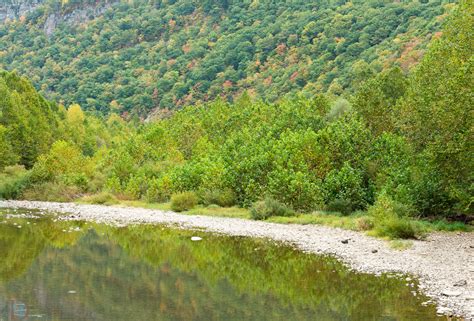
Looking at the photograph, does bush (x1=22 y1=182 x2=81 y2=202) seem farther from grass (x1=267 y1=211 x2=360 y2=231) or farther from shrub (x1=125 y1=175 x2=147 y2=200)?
grass (x1=267 y1=211 x2=360 y2=231)

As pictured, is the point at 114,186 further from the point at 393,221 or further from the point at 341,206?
the point at 393,221

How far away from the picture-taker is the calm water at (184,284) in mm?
18766

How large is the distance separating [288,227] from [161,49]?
486ft

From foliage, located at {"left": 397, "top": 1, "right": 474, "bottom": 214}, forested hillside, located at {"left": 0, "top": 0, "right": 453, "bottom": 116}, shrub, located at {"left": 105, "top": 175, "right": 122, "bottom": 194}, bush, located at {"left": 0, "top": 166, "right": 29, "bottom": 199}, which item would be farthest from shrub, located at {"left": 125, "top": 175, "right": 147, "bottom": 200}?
forested hillside, located at {"left": 0, "top": 0, "right": 453, "bottom": 116}

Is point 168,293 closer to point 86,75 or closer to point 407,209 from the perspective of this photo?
point 407,209

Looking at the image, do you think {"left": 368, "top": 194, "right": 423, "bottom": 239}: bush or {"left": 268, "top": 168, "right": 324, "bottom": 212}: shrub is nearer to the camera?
{"left": 368, "top": 194, "right": 423, "bottom": 239}: bush

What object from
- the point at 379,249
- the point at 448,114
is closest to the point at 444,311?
the point at 379,249

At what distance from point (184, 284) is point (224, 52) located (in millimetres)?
139931

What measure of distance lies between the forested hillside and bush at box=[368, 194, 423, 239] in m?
60.5

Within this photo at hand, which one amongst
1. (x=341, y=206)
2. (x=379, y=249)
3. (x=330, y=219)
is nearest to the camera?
(x=379, y=249)

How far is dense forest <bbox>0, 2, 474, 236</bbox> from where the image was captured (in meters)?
33.8

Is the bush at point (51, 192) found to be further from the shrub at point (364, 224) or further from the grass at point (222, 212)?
the shrub at point (364, 224)

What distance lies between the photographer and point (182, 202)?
171ft

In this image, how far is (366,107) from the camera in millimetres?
48000
